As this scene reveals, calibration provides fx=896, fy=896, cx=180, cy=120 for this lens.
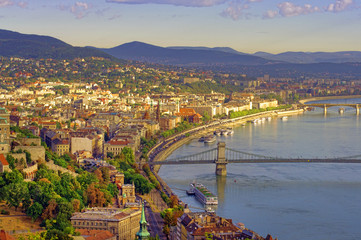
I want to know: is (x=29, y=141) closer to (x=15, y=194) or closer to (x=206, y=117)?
(x=15, y=194)

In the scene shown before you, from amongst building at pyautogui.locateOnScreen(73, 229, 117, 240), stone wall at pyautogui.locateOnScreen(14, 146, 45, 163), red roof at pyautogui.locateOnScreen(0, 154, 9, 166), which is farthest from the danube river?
red roof at pyautogui.locateOnScreen(0, 154, 9, 166)

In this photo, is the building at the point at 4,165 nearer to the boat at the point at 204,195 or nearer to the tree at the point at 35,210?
the tree at the point at 35,210

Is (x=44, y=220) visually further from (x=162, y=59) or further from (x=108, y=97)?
(x=162, y=59)

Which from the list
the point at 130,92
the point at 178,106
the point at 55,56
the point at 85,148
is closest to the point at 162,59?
the point at 55,56

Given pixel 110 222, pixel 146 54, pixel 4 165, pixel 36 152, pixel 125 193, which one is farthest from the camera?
pixel 146 54

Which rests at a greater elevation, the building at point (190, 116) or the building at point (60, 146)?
the building at point (60, 146)

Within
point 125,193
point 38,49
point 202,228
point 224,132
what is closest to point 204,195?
point 125,193

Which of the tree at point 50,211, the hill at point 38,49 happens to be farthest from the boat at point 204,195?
the hill at point 38,49
